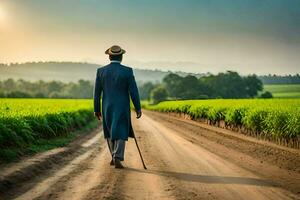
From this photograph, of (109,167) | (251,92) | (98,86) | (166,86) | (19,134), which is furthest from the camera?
(166,86)

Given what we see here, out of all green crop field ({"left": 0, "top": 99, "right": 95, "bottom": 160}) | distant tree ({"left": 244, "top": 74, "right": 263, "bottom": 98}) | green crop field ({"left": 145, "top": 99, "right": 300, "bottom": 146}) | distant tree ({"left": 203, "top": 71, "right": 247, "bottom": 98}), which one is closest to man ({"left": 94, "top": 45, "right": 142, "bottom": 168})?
green crop field ({"left": 0, "top": 99, "right": 95, "bottom": 160})

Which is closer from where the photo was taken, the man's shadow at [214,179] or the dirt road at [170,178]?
the dirt road at [170,178]

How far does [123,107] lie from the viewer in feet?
34.5

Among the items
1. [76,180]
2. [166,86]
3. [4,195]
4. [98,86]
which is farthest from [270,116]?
[166,86]

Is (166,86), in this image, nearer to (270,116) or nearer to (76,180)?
(270,116)

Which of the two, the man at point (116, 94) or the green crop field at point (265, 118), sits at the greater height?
the man at point (116, 94)

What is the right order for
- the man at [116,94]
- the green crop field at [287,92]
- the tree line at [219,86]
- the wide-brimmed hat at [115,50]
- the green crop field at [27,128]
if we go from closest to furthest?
the man at [116,94] → the wide-brimmed hat at [115,50] → the green crop field at [27,128] → the green crop field at [287,92] → the tree line at [219,86]

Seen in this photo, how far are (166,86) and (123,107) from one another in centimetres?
15610

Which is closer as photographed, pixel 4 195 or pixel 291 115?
pixel 4 195

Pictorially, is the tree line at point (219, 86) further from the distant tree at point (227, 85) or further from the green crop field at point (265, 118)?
the green crop field at point (265, 118)

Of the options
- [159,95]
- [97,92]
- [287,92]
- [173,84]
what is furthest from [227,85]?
[97,92]

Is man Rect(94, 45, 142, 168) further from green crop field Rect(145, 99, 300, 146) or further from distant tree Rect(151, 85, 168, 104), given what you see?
distant tree Rect(151, 85, 168, 104)

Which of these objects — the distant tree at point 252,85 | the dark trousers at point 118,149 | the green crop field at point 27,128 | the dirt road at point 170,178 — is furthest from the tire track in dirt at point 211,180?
the distant tree at point 252,85

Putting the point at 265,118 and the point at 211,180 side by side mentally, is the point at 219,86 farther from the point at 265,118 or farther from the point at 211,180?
the point at 211,180
